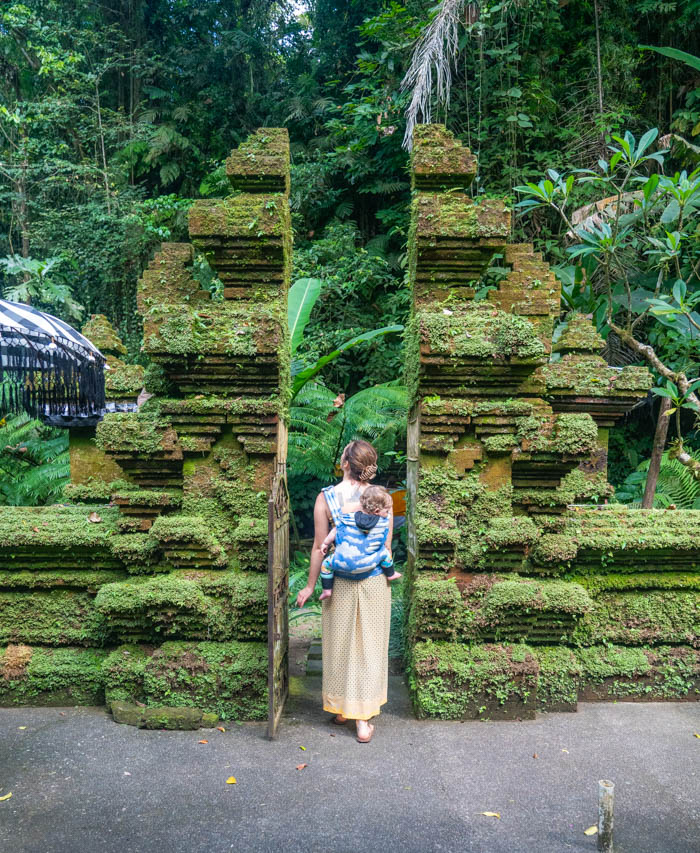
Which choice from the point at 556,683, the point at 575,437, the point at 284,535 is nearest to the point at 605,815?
the point at 556,683

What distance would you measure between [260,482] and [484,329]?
1601 millimetres

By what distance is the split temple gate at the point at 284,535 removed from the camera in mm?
3412

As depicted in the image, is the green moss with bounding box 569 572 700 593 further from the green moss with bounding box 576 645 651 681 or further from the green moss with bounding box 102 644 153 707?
the green moss with bounding box 102 644 153 707

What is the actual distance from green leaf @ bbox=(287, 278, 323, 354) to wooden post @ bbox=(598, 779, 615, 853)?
441 centimetres

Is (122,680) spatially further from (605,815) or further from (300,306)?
(300,306)

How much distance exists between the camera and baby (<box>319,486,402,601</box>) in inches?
129

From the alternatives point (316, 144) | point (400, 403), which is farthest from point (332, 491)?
point (316, 144)

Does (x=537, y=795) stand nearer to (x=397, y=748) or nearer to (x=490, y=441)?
(x=397, y=748)

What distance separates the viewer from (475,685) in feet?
11.1

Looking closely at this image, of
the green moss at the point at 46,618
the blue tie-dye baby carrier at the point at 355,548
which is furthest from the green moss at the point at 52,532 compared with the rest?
the blue tie-dye baby carrier at the point at 355,548

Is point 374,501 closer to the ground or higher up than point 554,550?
higher up

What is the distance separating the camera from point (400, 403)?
22.0 feet

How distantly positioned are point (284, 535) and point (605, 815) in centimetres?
202

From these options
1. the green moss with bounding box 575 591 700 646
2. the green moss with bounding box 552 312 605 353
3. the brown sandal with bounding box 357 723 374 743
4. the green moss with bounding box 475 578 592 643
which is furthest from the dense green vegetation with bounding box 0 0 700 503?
the brown sandal with bounding box 357 723 374 743
